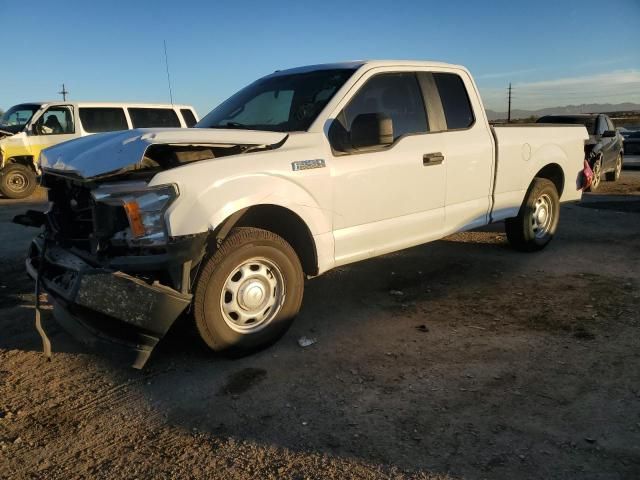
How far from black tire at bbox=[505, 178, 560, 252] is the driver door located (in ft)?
34.5

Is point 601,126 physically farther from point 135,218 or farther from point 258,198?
point 135,218

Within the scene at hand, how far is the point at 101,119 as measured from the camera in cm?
1313

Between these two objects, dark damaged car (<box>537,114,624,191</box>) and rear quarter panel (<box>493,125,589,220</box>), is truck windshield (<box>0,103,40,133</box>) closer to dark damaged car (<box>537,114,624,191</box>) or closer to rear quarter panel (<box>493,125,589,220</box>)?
rear quarter panel (<box>493,125,589,220</box>)

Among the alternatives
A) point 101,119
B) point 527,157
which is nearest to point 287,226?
point 527,157

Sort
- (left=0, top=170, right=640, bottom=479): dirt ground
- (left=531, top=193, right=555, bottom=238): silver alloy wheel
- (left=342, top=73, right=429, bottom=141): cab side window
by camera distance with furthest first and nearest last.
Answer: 1. (left=531, top=193, right=555, bottom=238): silver alloy wheel
2. (left=342, top=73, right=429, bottom=141): cab side window
3. (left=0, top=170, right=640, bottom=479): dirt ground

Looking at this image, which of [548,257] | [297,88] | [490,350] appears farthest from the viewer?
[548,257]

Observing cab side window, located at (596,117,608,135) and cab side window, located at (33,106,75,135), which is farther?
cab side window, located at (596,117,608,135)

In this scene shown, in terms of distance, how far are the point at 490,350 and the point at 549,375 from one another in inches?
19.0

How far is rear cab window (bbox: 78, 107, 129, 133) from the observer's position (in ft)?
42.5

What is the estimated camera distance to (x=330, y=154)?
4070mm

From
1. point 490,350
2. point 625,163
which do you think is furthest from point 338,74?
point 625,163

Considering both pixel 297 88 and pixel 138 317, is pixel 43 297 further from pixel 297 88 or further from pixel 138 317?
pixel 297 88

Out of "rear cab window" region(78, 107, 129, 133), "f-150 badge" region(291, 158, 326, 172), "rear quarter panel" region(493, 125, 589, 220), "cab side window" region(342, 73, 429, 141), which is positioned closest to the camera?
"f-150 badge" region(291, 158, 326, 172)

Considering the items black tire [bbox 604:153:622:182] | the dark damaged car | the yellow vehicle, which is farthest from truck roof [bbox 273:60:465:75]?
black tire [bbox 604:153:622:182]
